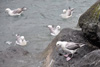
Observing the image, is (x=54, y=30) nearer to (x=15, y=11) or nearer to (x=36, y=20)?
(x=36, y=20)

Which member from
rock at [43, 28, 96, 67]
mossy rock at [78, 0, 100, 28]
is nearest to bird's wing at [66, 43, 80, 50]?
rock at [43, 28, 96, 67]

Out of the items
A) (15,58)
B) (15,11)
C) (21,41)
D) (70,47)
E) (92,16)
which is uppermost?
(92,16)

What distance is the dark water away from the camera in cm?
1232

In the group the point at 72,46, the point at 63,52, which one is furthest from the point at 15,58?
the point at 72,46

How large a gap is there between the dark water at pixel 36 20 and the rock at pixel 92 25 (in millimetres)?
3487

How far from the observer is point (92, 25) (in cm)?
757

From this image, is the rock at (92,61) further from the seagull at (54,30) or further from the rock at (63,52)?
the seagull at (54,30)

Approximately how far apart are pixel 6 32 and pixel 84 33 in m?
6.77

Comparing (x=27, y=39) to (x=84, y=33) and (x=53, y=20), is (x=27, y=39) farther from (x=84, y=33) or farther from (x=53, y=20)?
(x=84, y=33)

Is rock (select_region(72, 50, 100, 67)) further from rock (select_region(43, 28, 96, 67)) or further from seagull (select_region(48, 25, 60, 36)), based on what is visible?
seagull (select_region(48, 25, 60, 36))

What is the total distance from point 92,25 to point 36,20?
7833 millimetres

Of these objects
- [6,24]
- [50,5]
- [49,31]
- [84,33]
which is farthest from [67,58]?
[50,5]

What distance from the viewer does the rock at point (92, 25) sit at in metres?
7.49

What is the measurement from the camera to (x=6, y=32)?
13688 millimetres
